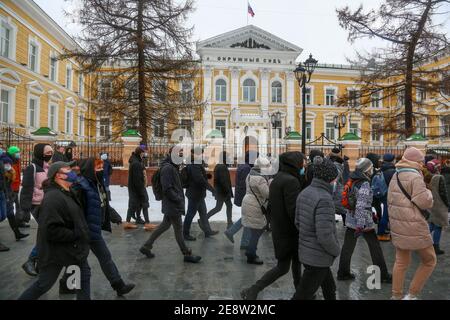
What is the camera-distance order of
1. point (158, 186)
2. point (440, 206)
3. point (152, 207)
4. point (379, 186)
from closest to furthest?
point (440, 206) → point (158, 186) → point (379, 186) → point (152, 207)

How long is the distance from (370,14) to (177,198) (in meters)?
15.9

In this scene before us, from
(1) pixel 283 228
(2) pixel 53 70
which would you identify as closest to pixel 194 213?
(1) pixel 283 228

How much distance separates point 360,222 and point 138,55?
13.1m

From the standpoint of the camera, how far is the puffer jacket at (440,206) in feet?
19.8

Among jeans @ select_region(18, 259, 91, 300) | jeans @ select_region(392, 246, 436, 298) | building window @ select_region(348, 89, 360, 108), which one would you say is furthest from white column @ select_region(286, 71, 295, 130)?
jeans @ select_region(18, 259, 91, 300)

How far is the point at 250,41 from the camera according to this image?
3916cm

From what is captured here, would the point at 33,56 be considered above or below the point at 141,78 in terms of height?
above

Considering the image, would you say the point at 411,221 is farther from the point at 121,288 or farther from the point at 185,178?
the point at 185,178

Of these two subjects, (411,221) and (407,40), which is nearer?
(411,221)

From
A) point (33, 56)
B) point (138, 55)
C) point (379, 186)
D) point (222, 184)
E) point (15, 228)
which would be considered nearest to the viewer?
point (15, 228)

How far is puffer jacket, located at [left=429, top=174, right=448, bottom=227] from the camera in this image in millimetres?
6035

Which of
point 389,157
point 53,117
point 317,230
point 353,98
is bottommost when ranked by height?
point 317,230

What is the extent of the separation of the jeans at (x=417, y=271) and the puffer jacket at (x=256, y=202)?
2107 millimetres
